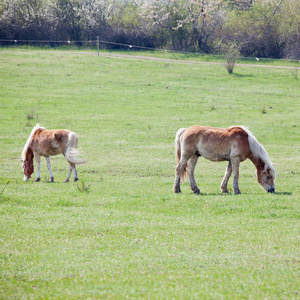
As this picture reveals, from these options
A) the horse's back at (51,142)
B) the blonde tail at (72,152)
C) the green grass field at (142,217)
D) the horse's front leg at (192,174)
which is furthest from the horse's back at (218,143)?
the horse's back at (51,142)

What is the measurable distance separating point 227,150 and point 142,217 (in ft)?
12.5

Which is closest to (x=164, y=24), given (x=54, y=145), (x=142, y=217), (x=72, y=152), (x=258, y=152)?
(x=54, y=145)

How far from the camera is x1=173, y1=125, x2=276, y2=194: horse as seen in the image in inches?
464

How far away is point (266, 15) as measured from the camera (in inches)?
1983

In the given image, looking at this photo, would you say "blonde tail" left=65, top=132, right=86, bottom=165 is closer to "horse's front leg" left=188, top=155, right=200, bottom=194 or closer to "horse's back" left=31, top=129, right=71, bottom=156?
"horse's back" left=31, top=129, right=71, bottom=156

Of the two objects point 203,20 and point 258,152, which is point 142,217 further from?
point 203,20

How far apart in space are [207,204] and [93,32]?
4677cm

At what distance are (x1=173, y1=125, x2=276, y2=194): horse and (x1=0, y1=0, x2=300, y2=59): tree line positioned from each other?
38.9 m

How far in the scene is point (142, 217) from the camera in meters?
9.27

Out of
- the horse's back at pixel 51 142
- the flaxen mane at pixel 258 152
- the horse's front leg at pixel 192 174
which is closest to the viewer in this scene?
the flaxen mane at pixel 258 152

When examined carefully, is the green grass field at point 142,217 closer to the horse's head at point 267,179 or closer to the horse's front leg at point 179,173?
the horse's head at point 267,179

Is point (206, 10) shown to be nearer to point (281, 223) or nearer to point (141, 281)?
point (281, 223)

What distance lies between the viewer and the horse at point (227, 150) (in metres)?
Answer: 11.8

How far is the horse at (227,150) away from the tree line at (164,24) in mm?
38906
